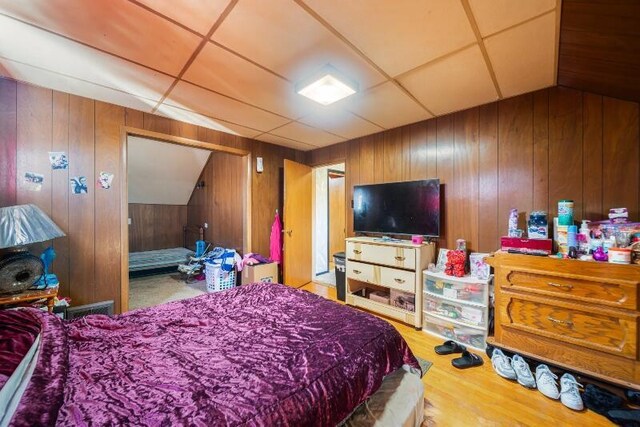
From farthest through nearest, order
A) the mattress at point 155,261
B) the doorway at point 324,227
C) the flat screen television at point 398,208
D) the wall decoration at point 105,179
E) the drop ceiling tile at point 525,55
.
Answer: the doorway at point 324,227 → the mattress at point 155,261 → the flat screen television at point 398,208 → the wall decoration at point 105,179 → the drop ceiling tile at point 525,55

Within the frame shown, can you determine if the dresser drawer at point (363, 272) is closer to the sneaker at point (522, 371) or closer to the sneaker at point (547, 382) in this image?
the sneaker at point (522, 371)

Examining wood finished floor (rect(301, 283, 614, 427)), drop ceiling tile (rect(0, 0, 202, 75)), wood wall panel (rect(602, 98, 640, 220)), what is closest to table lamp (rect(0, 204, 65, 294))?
drop ceiling tile (rect(0, 0, 202, 75))

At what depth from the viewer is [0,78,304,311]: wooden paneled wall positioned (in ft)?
6.81

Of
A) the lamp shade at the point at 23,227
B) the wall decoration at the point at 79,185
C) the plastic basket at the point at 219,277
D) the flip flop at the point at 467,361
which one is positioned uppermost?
the wall decoration at the point at 79,185

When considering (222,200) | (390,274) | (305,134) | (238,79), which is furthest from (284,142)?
(390,274)

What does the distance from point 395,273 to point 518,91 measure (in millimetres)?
2103

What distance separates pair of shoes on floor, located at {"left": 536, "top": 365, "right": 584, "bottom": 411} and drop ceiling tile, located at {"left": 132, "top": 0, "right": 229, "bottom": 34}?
3091mm

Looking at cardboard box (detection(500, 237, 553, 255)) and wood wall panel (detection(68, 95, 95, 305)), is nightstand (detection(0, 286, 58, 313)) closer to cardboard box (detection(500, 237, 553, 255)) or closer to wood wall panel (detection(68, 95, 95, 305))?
wood wall panel (detection(68, 95, 95, 305))

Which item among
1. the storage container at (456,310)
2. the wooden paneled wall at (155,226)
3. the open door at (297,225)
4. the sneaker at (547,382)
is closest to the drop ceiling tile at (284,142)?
the open door at (297,225)

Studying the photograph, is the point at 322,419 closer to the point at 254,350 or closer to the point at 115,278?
the point at 254,350

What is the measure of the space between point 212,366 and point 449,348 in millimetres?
2077

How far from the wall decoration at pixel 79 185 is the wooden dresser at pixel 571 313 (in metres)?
3.80

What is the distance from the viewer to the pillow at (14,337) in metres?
0.94

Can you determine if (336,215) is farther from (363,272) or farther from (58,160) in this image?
(58,160)
